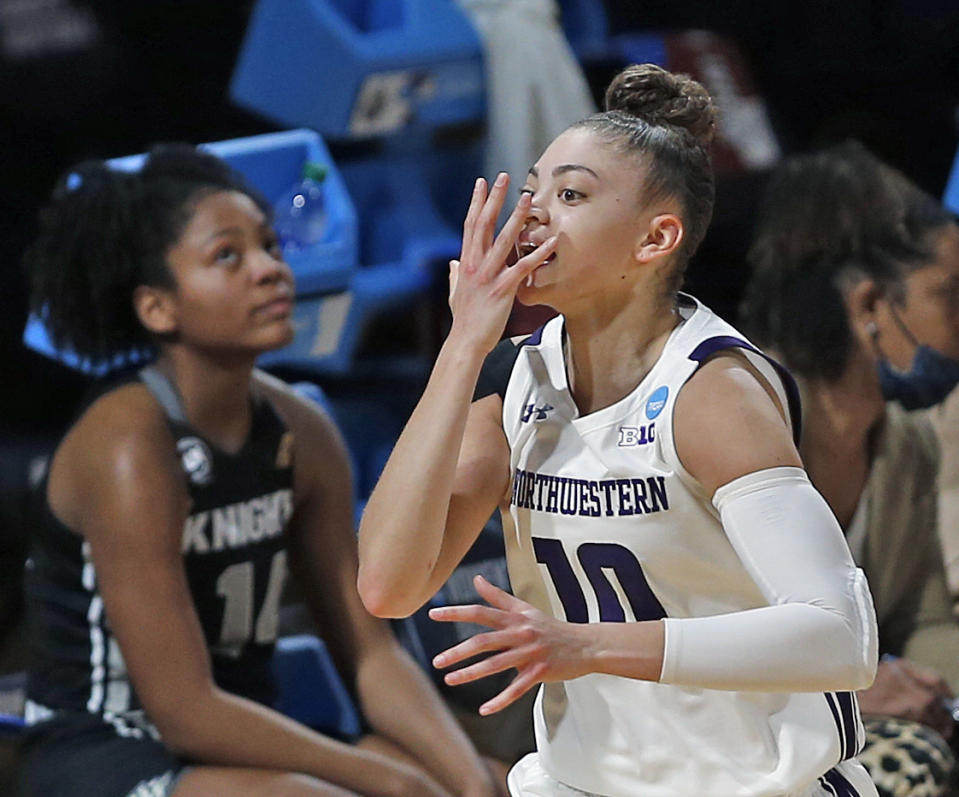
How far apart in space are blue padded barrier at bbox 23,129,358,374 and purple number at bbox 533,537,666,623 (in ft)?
5.96

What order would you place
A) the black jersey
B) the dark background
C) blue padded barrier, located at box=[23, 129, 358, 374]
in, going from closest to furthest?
the black jersey < blue padded barrier, located at box=[23, 129, 358, 374] < the dark background

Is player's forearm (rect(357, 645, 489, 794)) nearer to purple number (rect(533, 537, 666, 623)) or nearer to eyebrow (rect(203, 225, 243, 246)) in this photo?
eyebrow (rect(203, 225, 243, 246))

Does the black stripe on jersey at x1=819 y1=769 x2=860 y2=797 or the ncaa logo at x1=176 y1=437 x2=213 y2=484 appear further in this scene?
the ncaa logo at x1=176 y1=437 x2=213 y2=484

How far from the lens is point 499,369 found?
1.94 m

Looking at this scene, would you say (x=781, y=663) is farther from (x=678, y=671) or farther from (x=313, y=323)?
(x=313, y=323)

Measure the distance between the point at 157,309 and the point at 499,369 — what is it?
1.08 metres

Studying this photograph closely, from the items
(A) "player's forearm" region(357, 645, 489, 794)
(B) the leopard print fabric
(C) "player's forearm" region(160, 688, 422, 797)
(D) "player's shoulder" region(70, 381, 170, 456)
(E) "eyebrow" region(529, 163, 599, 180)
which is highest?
(E) "eyebrow" region(529, 163, 599, 180)

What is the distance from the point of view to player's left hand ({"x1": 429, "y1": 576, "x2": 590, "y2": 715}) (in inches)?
58.1

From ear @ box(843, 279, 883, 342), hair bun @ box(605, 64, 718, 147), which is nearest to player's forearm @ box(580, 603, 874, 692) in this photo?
hair bun @ box(605, 64, 718, 147)

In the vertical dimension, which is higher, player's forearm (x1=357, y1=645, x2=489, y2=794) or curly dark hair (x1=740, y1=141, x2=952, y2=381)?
curly dark hair (x1=740, y1=141, x2=952, y2=381)

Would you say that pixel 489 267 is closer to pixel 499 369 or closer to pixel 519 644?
pixel 499 369

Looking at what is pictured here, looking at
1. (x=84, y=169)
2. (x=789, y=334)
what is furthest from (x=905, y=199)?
(x=84, y=169)

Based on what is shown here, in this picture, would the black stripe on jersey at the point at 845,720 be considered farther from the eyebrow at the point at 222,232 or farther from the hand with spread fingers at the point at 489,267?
the eyebrow at the point at 222,232

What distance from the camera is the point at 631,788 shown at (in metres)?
1.76
